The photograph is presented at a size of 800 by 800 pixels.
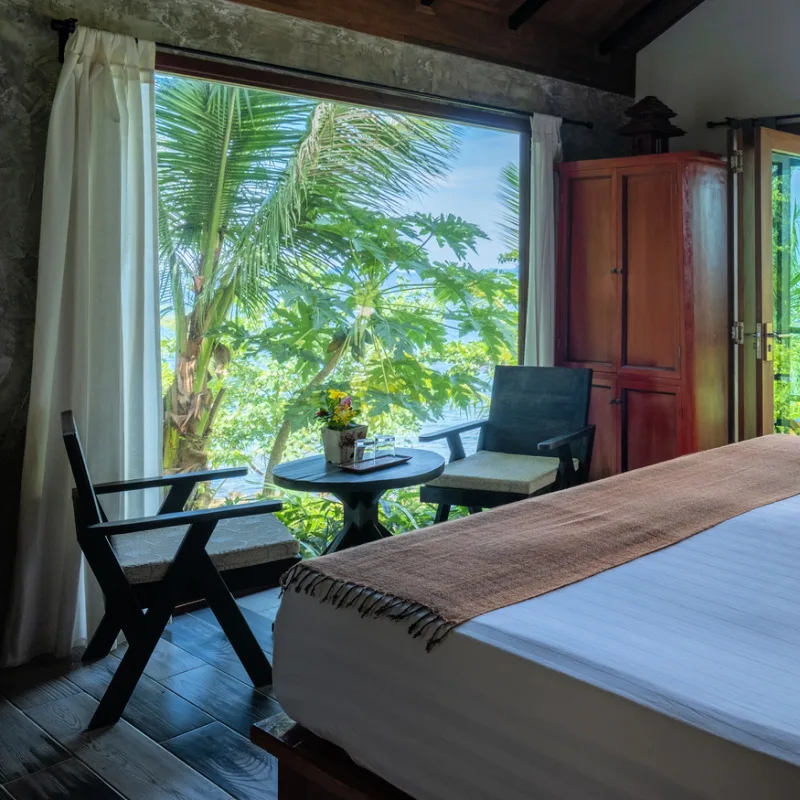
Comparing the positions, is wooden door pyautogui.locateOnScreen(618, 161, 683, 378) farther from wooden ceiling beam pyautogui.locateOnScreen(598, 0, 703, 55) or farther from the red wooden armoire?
wooden ceiling beam pyautogui.locateOnScreen(598, 0, 703, 55)

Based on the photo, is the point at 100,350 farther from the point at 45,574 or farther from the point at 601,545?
the point at 601,545

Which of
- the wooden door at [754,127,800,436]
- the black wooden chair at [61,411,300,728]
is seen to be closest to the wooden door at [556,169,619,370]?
the wooden door at [754,127,800,436]

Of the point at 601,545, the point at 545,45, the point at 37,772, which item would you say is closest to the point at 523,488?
the point at 601,545

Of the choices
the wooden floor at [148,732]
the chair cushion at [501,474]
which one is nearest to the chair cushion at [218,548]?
the wooden floor at [148,732]

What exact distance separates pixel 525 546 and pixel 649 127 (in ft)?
10.6

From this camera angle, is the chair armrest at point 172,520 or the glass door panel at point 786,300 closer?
the chair armrest at point 172,520

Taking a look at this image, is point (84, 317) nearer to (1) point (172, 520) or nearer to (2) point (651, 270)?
(1) point (172, 520)

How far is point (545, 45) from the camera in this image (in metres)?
4.59

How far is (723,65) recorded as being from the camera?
4.67m

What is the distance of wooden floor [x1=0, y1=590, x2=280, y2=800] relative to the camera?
2.22 metres

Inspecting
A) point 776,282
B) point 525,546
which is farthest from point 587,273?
point 525,546

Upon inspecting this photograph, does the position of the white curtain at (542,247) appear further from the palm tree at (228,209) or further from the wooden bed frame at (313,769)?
the wooden bed frame at (313,769)

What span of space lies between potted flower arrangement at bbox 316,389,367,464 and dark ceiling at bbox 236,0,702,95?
5.36 ft

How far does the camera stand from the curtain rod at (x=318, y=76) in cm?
304
